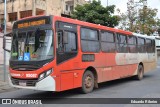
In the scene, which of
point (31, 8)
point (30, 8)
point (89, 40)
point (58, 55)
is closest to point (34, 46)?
point (58, 55)

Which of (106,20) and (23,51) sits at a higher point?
(106,20)

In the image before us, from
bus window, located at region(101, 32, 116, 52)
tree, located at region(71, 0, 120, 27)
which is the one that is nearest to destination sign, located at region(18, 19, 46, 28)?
bus window, located at region(101, 32, 116, 52)

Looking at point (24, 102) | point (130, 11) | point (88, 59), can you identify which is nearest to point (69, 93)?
point (88, 59)

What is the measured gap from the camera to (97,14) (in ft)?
85.4

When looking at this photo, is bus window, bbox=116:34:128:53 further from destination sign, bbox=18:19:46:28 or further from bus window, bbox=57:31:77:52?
destination sign, bbox=18:19:46:28

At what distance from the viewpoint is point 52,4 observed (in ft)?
112

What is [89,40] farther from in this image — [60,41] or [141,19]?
[141,19]

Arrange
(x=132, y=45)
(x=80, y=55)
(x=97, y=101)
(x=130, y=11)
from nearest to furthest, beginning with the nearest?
(x=97, y=101), (x=80, y=55), (x=132, y=45), (x=130, y=11)

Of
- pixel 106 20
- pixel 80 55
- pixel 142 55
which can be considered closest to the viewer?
pixel 80 55

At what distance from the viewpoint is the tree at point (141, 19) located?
128 feet

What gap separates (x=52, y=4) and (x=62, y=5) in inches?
74.2

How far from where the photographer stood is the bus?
31.2ft

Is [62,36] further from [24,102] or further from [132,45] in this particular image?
[132,45]

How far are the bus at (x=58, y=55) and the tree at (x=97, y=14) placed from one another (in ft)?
42.1
